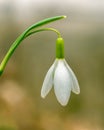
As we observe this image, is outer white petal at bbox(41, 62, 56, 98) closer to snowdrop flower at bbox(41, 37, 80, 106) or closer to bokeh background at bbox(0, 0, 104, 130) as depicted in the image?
snowdrop flower at bbox(41, 37, 80, 106)

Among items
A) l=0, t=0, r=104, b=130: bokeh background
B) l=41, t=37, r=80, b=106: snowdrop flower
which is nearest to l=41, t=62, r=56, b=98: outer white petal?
l=41, t=37, r=80, b=106: snowdrop flower

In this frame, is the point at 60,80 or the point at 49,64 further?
the point at 49,64

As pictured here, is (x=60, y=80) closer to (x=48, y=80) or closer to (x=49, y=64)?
(x=48, y=80)

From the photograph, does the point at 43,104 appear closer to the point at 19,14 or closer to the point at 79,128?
the point at 79,128

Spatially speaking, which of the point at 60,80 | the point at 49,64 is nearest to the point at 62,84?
the point at 60,80

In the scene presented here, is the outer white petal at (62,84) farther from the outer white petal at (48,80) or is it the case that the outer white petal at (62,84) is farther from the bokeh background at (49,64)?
the bokeh background at (49,64)

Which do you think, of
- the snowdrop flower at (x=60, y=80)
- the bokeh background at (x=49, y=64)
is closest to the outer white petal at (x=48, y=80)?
the snowdrop flower at (x=60, y=80)

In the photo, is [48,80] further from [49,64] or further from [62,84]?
[49,64]

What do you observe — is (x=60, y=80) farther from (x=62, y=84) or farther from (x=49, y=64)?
(x=49, y=64)

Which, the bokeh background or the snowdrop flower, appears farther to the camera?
the bokeh background
